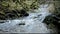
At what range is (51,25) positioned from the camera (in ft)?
17.0

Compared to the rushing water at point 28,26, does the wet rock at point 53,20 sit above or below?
above

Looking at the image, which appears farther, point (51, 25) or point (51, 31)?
point (51, 25)

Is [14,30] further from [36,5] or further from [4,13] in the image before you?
[36,5]

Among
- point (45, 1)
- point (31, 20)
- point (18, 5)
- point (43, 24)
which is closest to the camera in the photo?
point (43, 24)

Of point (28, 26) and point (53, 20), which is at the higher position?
point (53, 20)

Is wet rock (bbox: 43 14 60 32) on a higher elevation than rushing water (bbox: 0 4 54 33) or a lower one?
higher

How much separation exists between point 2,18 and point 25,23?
1.19 meters

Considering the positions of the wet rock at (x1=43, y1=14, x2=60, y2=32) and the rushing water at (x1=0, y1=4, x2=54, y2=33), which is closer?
the wet rock at (x1=43, y1=14, x2=60, y2=32)

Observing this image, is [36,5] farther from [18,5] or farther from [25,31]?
[25,31]

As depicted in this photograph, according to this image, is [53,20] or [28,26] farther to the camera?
[28,26]

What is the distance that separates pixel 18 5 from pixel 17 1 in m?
0.47

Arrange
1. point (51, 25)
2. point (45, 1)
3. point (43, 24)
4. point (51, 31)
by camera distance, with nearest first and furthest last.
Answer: point (51, 31) → point (51, 25) → point (43, 24) → point (45, 1)

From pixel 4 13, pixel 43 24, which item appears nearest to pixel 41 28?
pixel 43 24

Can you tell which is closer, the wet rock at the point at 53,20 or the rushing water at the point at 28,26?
the wet rock at the point at 53,20
